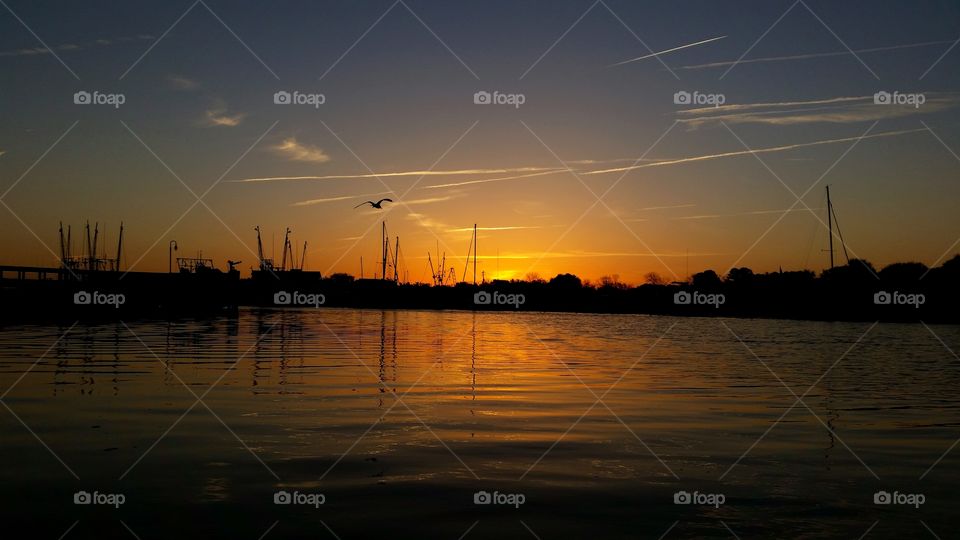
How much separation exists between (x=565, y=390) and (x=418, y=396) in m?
5.83

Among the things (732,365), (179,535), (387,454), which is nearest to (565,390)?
(387,454)

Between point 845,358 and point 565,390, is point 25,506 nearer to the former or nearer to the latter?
point 565,390

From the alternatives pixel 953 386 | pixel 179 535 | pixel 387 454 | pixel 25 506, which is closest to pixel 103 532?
pixel 179 535

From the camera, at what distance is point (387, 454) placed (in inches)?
656

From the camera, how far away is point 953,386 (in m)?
33.2

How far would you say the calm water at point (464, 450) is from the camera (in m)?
12.0

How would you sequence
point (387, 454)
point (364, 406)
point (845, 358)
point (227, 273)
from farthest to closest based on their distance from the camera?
1. point (227, 273)
2. point (845, 358)
3. point (364, 406)
4. point (387, 454)

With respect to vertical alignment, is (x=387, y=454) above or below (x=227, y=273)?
below

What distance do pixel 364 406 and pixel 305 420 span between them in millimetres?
3181

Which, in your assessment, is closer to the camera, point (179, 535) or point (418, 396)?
point (179, 535)

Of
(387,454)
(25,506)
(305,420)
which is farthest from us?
(305,420)

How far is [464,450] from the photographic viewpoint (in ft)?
56.7

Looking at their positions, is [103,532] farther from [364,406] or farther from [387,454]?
[364,406]

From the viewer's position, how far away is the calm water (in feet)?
39.5
